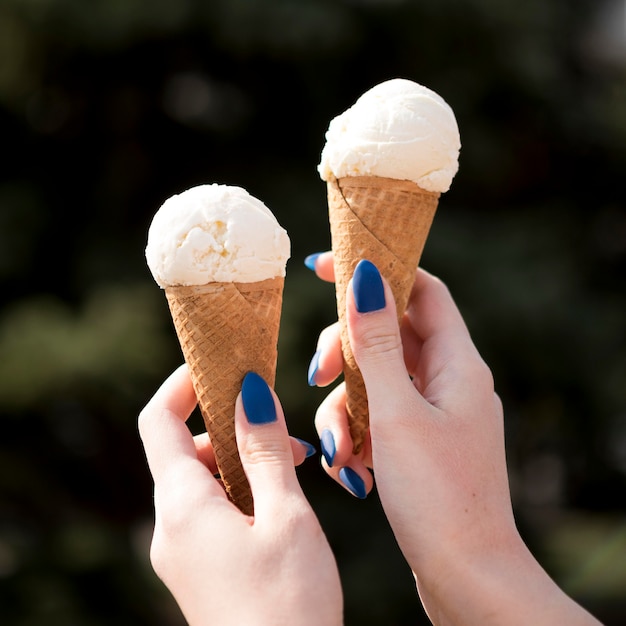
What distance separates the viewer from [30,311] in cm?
372

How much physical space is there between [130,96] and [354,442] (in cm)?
360

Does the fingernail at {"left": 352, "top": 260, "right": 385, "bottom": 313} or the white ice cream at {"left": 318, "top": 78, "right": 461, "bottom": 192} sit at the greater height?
the white ice cream at {"left": 318, "top": 78, "right": 461, "bottom": 192}

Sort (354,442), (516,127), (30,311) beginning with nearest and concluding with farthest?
(354,442) < (30,311) < (516,127)

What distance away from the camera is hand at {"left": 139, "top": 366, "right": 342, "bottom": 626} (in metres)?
1.09

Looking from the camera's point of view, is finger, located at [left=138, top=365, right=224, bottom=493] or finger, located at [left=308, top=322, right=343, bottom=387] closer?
finger, located at [left=138, top=365, right=224, bottom=493]

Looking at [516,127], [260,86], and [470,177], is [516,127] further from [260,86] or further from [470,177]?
[260,86]

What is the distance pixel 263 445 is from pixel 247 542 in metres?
0.17

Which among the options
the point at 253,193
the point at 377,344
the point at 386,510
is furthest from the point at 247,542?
the point at 253,193

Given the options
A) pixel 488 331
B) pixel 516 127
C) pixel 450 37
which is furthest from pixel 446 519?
pixel 516 127

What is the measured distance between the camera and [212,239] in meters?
1.30

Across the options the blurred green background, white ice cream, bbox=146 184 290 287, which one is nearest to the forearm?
white ice cream, bbox=146 184 290 287

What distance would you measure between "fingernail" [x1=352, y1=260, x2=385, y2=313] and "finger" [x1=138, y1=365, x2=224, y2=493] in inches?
14.8

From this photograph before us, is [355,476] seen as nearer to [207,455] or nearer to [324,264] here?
[207,455]

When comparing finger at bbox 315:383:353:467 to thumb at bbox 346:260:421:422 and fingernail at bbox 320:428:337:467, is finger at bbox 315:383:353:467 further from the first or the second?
thumb at bbox 346:260:421:422
